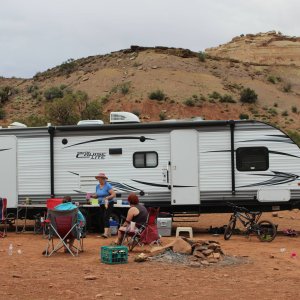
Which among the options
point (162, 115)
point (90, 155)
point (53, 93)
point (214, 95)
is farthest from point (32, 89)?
point (90, 155)

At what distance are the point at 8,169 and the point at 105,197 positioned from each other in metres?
3.01

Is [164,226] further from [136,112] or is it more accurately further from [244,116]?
[244,116]

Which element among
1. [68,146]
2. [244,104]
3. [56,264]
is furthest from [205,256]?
[244,104]

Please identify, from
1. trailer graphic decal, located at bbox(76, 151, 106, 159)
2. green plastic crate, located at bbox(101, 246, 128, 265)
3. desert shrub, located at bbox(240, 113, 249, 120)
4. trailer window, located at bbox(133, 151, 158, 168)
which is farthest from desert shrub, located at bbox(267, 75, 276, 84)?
green plastic crate, located at bbox(101, 246, 128, 265)

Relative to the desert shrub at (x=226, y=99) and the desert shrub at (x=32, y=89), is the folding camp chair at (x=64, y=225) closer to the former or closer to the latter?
the desert shrub at (x=226, y=99)

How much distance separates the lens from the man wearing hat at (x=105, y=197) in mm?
12141

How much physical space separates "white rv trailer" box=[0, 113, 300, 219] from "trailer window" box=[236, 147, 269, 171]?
2 centimetres

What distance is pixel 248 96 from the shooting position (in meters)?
52.8

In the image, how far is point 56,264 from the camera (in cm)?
886

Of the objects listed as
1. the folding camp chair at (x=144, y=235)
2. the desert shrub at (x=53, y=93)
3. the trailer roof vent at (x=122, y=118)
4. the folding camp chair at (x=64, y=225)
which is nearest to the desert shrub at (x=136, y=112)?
the desert shrub at (x=53, y=93)

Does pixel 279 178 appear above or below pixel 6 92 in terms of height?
below

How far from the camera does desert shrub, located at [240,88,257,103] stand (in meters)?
52.7

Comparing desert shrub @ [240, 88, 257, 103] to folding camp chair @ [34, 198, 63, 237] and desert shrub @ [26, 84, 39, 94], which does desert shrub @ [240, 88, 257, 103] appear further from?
folding camp chair @ [34, 198, 63, 237]

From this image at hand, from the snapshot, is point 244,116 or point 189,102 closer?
point 244,116
